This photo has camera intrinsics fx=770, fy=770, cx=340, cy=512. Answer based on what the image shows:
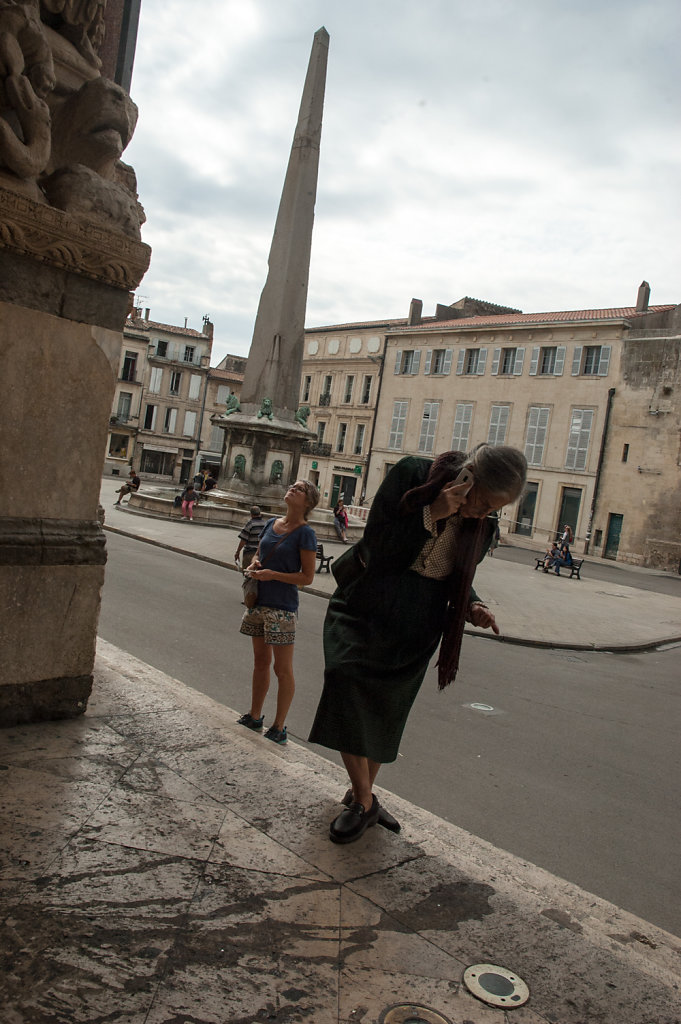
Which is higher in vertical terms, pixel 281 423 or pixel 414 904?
pixel 281 423

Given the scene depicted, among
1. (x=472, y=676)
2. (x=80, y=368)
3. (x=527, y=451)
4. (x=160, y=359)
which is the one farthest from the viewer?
(x=160, y=359)

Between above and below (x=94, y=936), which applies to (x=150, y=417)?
above

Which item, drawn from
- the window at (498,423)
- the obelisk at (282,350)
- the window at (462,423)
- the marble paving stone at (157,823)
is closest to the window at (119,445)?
the window at (462,423)

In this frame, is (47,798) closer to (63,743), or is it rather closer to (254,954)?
(63,743)

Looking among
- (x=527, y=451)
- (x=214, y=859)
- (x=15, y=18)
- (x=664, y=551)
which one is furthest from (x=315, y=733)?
(x=527, y=451)

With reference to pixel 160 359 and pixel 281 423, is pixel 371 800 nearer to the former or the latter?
pixel 281 423

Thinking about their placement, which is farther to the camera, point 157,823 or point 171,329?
point 171,329

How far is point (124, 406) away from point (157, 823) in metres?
57.3

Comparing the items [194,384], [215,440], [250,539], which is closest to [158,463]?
[215,440]

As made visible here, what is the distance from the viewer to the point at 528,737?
5.90 metres

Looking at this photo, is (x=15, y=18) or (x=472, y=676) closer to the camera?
(x=15, y=18)

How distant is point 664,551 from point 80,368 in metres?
33.7

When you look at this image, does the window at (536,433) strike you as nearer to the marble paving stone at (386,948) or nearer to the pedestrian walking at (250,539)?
the pedestrian walking at (250,539)

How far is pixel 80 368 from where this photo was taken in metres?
3.15
